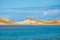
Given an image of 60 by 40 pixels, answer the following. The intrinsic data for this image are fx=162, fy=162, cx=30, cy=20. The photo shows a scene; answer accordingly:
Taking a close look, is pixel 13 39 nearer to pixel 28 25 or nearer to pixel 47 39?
pixel 47 39

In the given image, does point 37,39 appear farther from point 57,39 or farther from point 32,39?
point 57,39

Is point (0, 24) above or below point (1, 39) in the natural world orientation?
above

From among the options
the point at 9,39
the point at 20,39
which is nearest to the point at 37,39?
the point at 20,39

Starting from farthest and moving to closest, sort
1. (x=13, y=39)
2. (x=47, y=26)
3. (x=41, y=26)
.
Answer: (x=41, y=26), (x=47, y=26), (x=13, y=39)

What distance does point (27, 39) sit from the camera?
768 centimetres

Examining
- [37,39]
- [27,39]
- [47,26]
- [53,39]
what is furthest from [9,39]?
[47,26]

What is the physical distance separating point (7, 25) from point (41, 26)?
3553 millimetres

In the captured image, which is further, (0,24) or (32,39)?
(0,24)

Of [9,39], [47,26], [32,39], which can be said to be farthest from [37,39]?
[47,26]

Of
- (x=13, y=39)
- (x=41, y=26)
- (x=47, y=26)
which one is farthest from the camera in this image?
(x=41, y=26)

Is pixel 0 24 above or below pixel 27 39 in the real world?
above

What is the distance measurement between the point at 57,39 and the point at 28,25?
360 inches

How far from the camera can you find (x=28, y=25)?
16.7 meters

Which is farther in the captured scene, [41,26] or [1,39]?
[41,26]
